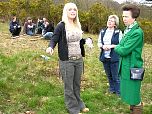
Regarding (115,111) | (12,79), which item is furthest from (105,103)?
(12,79)

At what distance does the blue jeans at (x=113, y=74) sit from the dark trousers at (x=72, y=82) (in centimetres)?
127

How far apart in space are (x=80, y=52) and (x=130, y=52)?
1.02m

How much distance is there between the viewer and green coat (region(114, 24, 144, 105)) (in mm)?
5113

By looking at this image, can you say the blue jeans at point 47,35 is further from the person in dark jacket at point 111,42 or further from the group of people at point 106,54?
the group of people at point 106,54

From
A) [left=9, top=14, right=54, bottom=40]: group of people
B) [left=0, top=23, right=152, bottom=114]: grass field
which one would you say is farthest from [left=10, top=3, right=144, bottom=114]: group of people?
[left=9, top=14, right=54, bottom=40]: group of people

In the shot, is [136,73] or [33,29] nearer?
[136,73]

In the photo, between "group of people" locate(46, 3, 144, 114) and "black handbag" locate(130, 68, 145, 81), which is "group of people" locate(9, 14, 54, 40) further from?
"black handbag" locate(130, 68, 145, 81)

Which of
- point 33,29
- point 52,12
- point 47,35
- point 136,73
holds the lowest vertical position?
point 136,73

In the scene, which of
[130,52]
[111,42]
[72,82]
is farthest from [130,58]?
[111,42]

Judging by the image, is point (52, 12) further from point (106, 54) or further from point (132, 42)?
point (132, 42)

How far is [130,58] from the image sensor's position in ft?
17.1

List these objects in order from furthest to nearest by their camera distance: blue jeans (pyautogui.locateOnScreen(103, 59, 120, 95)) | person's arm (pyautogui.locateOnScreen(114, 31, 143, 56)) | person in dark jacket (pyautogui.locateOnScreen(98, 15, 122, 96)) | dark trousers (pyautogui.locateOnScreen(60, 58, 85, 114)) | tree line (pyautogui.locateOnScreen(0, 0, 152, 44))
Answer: tree line (pyautogui.locateOnScreen(0, 0, 152, 44)) < blue jeans (pyautogui.locateOnScreen(103, 59, 120, 95)) < person in dark jacket (pyautogui.locateOnScreen(98, 15, 122, 96)) < dark trousers (pyautogui.locateOnScreen(60, 58, 85, 114)) < person's arm (pyautogui.locateOnScreen(114, 31, 143, 56))

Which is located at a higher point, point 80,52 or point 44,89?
point 80,52

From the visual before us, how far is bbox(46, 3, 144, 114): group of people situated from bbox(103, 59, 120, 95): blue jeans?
503 millimetres
